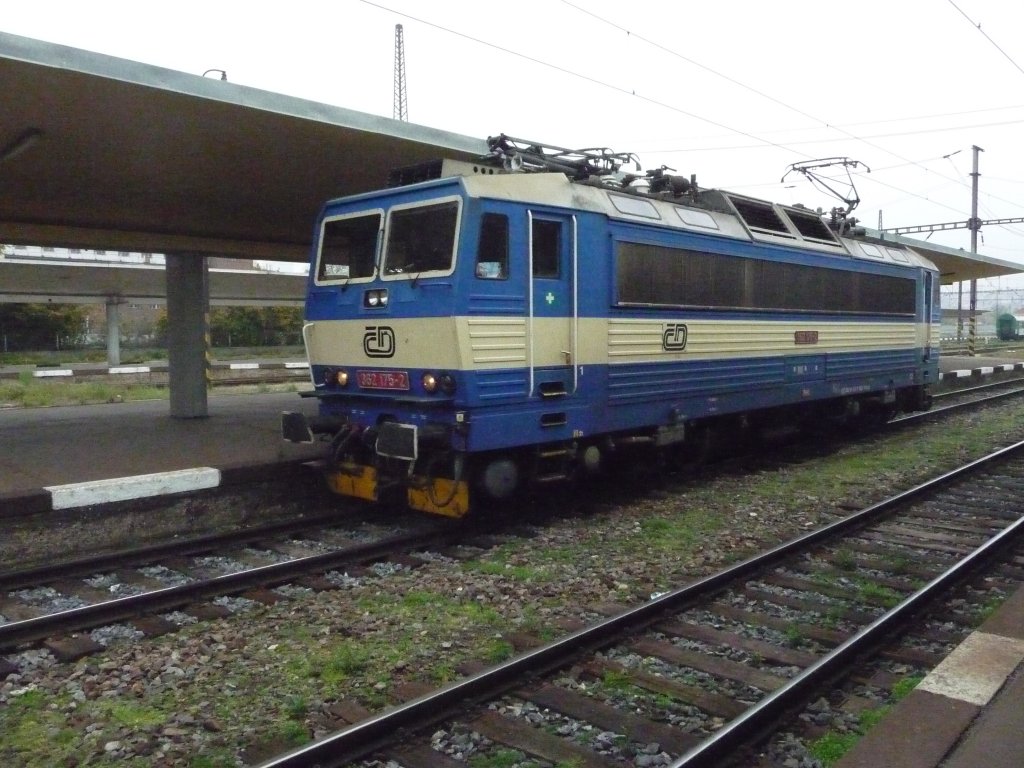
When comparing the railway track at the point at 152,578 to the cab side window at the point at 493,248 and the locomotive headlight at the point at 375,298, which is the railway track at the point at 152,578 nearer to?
the locomotive headlight at the point at 375,298

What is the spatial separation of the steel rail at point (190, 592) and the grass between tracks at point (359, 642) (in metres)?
0.51

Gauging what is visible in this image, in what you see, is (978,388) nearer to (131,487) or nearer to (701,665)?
(701,665)

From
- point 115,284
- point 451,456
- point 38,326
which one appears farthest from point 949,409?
point 38,326

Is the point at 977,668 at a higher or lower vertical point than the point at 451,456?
lower

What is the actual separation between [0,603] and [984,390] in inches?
948

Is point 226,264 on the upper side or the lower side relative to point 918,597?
upper

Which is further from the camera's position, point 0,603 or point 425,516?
point 425,516

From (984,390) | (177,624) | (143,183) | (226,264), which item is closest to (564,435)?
(177,624)

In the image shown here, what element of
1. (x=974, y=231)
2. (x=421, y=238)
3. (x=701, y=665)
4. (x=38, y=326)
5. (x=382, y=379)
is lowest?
(x=701, y=665)

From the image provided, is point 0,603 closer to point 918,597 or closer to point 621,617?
point 621,617

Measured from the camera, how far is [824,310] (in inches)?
506

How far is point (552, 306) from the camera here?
8312 mm

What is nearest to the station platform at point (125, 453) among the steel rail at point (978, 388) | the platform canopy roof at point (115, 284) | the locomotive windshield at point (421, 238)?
the locomotive windshield at point (421, 238)

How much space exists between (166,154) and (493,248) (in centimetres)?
391
